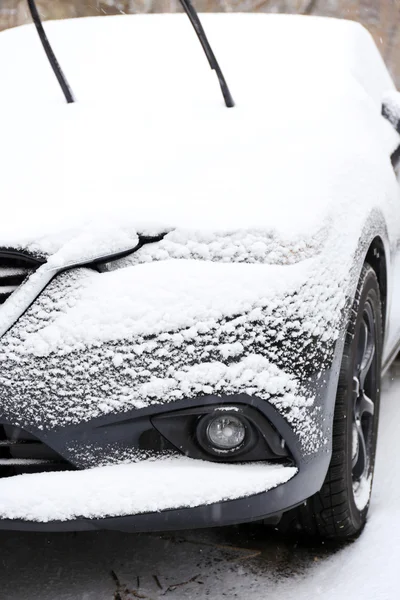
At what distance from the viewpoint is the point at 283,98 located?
262 centimetres

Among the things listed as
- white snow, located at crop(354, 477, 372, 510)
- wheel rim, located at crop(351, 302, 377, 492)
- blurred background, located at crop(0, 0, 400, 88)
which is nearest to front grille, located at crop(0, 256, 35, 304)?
wheel rim, located at crop(351, 302, 377, 492)

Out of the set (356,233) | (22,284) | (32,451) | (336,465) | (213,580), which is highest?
(22,284)

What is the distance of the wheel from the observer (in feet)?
7.05

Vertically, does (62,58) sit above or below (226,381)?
above

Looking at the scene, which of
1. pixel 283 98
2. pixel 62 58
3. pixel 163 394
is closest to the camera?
pixel 163 394

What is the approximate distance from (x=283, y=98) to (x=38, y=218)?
1026 millimetres

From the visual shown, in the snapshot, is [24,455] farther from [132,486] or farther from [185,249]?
[185,249]

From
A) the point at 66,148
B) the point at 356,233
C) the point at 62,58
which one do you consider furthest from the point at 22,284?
the point at 62,58

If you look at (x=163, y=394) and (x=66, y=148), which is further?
(x=66, y=148)

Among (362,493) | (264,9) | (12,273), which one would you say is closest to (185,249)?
(12,273)

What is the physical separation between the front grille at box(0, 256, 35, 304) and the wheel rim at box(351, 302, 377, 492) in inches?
38.5

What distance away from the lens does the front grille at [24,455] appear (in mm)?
1864

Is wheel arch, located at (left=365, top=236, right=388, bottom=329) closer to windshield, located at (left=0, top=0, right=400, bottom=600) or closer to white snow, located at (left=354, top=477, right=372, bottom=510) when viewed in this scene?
windshield, located at (left=0, top=0, right=400, bottom=600)

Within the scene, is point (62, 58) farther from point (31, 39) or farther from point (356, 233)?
point (356, 233)
